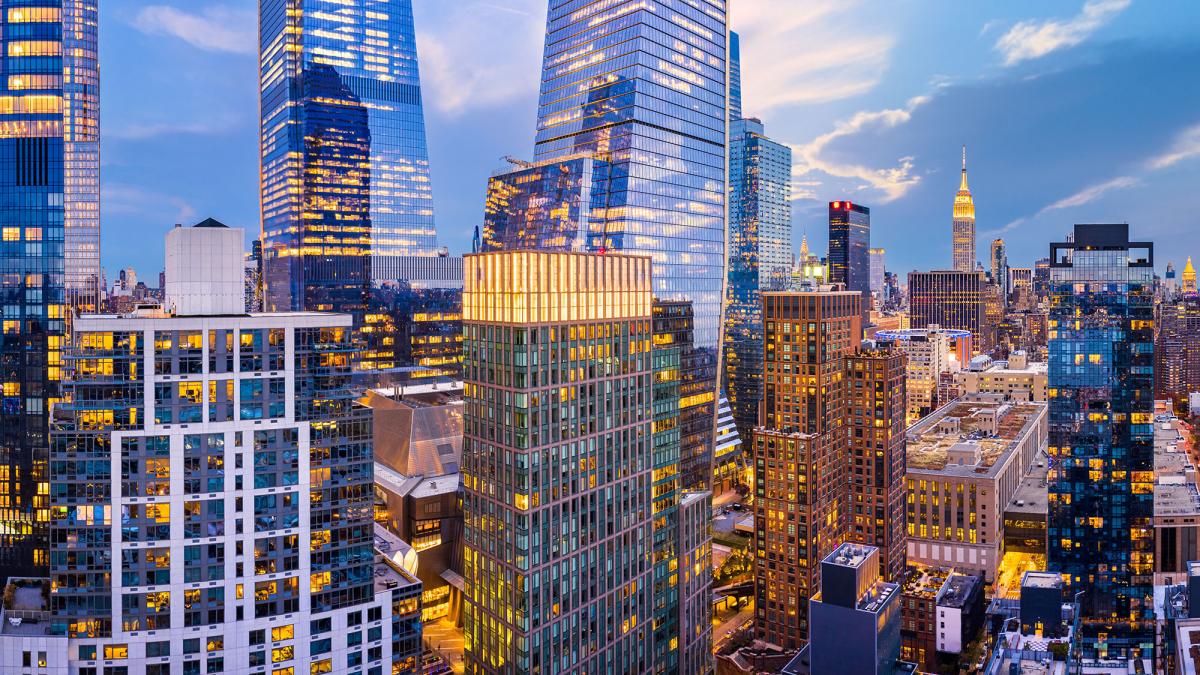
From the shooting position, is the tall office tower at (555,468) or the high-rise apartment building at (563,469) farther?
the high-rise apartment building at (563,469)

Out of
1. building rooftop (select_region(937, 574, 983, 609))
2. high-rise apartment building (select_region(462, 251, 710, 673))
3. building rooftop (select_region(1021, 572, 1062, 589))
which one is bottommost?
building rooftop (select_region(937, 574, 983, 609))

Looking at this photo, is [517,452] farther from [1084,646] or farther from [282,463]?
[1084,646]

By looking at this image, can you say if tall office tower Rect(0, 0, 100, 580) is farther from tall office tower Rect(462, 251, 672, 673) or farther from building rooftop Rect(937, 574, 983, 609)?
building rooftop Rect(937, 574, 983, 609)

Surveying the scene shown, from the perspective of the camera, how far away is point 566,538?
133875 millimetres

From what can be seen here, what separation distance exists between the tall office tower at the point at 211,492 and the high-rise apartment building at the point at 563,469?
22138mm

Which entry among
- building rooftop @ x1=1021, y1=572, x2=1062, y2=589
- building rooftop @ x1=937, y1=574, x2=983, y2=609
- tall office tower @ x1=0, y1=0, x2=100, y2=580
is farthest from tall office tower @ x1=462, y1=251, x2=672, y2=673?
tall office tower @ x1=0, y1=0, x2=100, y2=580

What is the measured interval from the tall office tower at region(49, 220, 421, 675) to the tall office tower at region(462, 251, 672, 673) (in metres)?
21.6

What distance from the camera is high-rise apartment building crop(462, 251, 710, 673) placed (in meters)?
129

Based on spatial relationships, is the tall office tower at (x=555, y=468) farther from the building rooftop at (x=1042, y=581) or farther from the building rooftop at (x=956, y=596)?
the building rooftop at (x=1042, y=581)

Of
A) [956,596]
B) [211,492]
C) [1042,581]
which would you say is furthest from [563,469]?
[956,596]

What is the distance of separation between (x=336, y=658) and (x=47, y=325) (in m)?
114

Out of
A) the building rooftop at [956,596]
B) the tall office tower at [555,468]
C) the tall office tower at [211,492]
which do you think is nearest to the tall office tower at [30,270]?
the tall office tower at [211,492]

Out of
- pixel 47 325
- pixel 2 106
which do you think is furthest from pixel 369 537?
pixel 2 106

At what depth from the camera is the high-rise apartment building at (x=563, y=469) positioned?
424 ft
